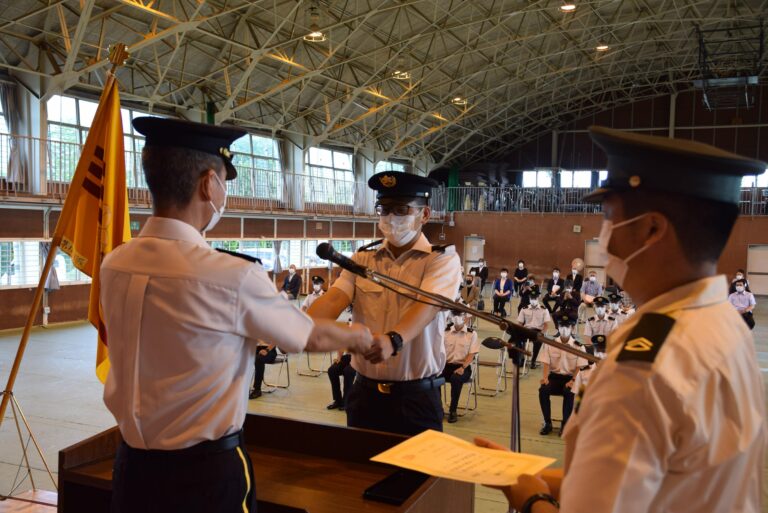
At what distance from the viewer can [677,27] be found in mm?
21859

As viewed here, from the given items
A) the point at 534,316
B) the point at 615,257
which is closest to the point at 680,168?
the point at 615,257

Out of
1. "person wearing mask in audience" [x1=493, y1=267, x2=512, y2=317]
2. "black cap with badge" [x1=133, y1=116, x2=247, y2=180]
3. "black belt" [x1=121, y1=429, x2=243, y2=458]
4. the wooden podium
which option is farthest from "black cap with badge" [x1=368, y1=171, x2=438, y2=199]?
"person wearing mask in audience" [x1=493, y1=267, x2=512, y2=317]

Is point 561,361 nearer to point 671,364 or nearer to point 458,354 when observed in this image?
point 458,354

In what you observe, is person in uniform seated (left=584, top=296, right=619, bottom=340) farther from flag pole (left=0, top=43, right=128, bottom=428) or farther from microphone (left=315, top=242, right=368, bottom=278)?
microphone (left=315, top=242, right=368, bottom=278)

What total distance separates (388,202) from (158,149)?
4.98 ft

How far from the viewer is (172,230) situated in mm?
1753

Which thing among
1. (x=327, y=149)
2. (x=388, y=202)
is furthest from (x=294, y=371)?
(x=327, y=149)

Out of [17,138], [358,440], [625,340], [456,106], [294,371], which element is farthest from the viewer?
[456,106]

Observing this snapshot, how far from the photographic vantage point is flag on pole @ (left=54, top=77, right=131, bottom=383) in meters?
3.51

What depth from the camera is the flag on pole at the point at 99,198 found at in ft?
11.5

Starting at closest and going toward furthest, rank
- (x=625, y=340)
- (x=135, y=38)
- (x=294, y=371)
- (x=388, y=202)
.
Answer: (x=625, y=340), (x=388, y=202), (x=294, y=371), (x=135, y=38)

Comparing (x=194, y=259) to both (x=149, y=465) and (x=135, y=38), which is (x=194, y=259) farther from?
(x=135, y=38)

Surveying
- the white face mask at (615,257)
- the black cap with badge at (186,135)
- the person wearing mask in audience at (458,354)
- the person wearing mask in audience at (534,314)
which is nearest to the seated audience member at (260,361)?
the person wearing mask in audience at (458,354)

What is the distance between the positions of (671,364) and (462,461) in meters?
0.63
